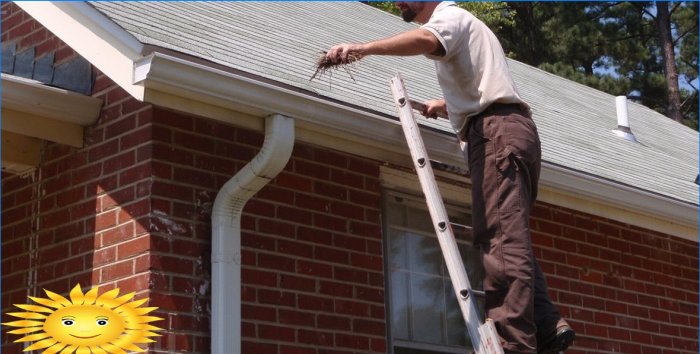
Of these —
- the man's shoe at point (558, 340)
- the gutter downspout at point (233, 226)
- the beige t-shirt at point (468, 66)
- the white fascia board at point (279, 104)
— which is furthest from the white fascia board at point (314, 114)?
the man's shoe at point (558, 340)

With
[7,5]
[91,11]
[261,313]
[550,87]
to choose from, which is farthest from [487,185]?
[550,87]

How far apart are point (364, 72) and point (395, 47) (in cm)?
238

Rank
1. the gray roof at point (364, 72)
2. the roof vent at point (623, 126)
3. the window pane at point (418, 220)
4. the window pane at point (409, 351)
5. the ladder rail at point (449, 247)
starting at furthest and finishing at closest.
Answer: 1. the roof vent at point (623, 126)
2. the window pane at point (418, 220)
3. the window pane at point (409, 351)
4. the gray roof at point (364, 72)
5. the ladder rail at point (449, 247)

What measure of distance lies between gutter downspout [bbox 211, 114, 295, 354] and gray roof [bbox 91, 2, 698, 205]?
34 centimetres

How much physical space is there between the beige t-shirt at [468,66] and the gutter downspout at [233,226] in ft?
2.57

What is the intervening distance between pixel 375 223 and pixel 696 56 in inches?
1114

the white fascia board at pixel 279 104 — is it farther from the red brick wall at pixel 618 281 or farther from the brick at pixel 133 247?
the red brick wall at pixel 618 281

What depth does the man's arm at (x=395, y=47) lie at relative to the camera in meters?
4.66

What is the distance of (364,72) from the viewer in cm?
705

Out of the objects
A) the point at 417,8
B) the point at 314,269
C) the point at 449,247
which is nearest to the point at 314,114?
the point at 417,8

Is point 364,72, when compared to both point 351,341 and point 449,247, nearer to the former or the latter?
point 351,341

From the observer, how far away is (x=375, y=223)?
6.28 m

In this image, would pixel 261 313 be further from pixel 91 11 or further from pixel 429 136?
pixel 91 11

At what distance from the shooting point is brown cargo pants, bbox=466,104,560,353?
4465 mm
